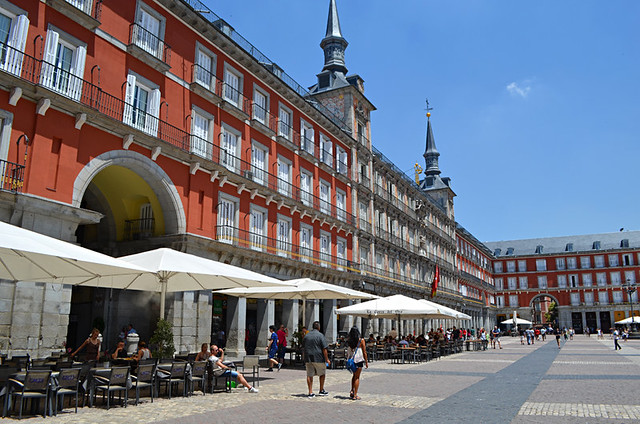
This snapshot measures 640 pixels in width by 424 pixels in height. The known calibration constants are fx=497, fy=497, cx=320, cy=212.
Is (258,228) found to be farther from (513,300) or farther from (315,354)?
(513,300)

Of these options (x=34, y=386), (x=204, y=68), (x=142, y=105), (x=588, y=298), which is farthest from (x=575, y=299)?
(x=34, y=386)

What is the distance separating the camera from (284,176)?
25.5 metres

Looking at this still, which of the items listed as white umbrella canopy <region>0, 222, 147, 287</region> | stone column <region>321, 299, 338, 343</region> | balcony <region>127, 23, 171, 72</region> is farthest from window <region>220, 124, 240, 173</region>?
stone column <region>321, 299, 338, 343</region>

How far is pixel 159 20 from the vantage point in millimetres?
18562

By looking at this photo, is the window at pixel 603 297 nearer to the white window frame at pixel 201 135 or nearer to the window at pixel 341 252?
the window at pixel 341 252

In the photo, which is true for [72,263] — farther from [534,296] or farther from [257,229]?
[534,296]

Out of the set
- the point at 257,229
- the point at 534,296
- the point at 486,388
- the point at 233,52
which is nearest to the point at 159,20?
the point at 233,52

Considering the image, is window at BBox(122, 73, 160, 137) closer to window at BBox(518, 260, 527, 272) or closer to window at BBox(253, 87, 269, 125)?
window at BBox(253, 87, 269, 125)

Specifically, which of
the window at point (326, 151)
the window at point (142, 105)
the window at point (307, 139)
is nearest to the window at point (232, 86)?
the window at point (142, 105)

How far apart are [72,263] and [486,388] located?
29.6 feet

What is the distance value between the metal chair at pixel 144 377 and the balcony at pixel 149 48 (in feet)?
38.1

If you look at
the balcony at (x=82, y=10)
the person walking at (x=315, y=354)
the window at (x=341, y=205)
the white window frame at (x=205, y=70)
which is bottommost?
the person walking at (x=315, y=354)

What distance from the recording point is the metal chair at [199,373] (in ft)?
33.9

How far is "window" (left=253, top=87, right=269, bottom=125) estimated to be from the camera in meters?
23.4
